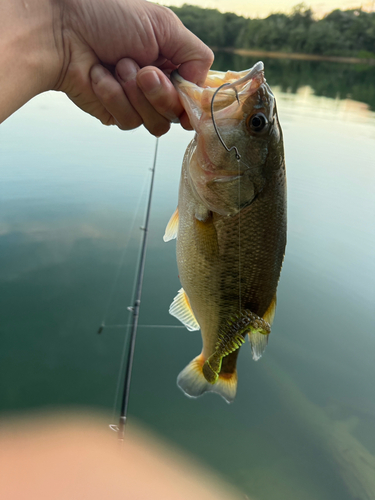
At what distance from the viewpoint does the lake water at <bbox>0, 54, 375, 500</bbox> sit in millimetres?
3975

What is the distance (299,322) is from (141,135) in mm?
8928

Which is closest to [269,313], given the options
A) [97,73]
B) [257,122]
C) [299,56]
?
[257,122]

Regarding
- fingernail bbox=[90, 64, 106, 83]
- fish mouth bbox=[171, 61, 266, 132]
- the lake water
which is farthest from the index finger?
the lake water

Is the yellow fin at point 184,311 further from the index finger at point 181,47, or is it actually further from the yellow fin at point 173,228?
the index finger at point 181,47

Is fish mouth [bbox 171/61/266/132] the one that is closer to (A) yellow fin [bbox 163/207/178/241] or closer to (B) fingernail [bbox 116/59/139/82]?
(B) fingernail [bbox 116/59/139/82]

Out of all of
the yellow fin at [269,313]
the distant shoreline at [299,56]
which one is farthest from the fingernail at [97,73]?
the distant shoreline at [299,56]

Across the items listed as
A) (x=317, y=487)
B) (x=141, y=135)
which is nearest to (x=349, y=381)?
(x=317, y=487)

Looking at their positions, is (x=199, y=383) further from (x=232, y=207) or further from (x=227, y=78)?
(x=227, y=78)

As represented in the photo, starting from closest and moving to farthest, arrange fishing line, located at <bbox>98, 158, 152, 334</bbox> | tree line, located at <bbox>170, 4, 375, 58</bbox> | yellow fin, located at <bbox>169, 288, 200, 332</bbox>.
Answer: yellow fin, located at <bbox>169, 288, 200, 332</bbox>
fishing line, located at <bbox>98, 158, 152, 334</bbox>
tree line, located at <bbox>170, 4, 375, 58</bbox>

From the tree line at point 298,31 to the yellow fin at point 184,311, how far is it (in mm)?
47839

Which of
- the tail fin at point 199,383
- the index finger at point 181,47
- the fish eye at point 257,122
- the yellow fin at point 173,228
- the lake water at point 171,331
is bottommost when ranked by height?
the lake water at point 171,331

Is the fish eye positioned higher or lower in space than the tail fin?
higher

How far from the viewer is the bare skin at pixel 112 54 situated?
5.05 feet

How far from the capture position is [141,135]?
11867 millimetres
